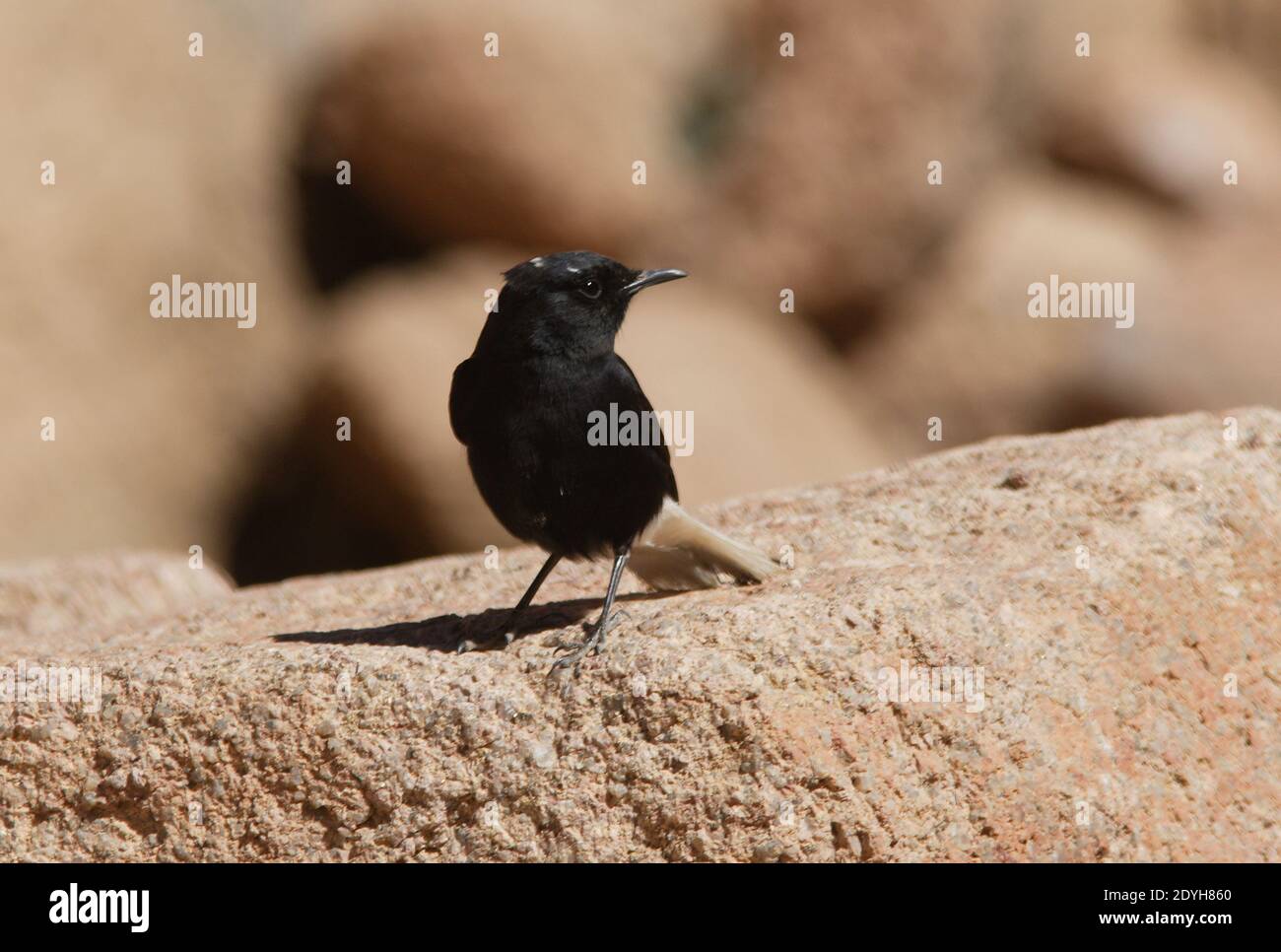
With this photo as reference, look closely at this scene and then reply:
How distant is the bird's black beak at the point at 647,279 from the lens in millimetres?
4770

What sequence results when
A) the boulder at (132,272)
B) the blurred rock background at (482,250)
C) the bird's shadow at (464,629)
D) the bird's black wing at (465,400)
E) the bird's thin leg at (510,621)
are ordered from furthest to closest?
the blurred rock background at (482,250) < the boulder at (132,272) < the bird's black wing at (465,400) < the bird's shadow at (464,629) < the bird's thin leg at (510,621)

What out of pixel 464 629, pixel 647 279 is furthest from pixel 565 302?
pixel 464 629

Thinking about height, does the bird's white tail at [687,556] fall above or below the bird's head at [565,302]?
below

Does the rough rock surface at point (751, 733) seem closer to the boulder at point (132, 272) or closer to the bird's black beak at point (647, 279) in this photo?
the bird's black beak at point (647, 279)

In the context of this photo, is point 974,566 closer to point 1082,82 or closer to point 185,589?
point 185,589

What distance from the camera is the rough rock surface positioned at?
385cm

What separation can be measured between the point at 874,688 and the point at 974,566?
2.57 ft

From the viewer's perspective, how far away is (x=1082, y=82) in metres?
15.3

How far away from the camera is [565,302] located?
4.62m

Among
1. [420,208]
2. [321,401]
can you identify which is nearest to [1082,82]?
[420,208]

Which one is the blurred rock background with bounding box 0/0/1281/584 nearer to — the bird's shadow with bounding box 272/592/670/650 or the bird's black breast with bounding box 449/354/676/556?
the bird's shadow with bounding box 272/592/670/650

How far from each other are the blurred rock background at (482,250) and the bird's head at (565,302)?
653 cm

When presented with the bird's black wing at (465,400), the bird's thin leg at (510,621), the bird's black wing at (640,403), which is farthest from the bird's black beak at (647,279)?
the bird's thin leg at (510,621)

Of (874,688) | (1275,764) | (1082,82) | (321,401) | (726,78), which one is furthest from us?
(1082,82)
